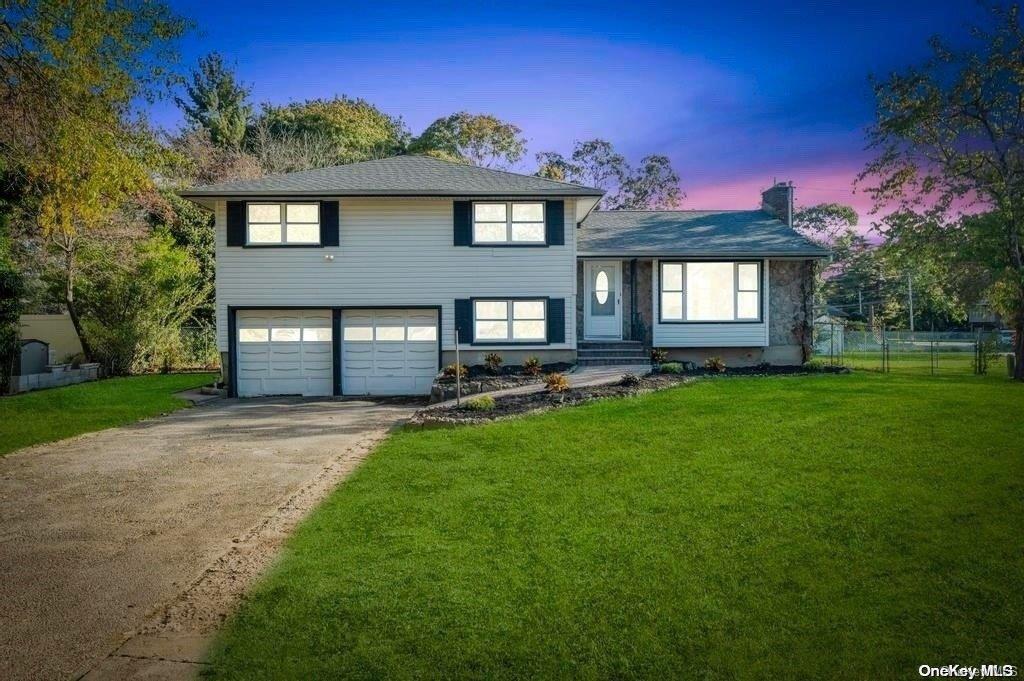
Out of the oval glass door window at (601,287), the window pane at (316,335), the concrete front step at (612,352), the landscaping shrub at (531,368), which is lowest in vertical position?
the landscaping shrub at (531,368)

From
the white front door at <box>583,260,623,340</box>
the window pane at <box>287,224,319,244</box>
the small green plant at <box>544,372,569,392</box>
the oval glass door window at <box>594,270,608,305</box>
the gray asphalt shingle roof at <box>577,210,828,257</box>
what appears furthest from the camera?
the oval glass door window at <box>594,270,608,305</box>

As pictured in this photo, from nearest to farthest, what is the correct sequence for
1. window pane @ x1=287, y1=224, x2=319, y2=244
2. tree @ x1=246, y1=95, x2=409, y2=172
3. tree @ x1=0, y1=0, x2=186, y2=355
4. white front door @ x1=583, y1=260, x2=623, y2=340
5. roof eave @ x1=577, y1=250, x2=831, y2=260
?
tree @ x1=0, y1=0, x2=186, y2=355 < window pane @ x1=287, y1=224, x2=319, y2=244 < roof eave @ x1=577, y1=250, x2=831, y2=260 < white front door @ x1=583, y1=260, x2=623, y2=340 < tree @ x1=246, y1=95, x2=409, y2=172

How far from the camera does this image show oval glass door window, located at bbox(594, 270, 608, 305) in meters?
20.3

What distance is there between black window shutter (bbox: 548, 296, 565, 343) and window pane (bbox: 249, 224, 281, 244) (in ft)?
24.8

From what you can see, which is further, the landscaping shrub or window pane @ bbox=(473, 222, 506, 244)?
window pane @ bbox=(473, 222, 506, 244)

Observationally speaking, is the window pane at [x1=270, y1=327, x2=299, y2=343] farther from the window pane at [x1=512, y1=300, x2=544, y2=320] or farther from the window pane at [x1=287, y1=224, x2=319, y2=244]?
the window pane at [x1=512, y1=300, x2=544, y2=320]

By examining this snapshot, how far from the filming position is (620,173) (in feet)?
131

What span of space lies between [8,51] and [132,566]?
813cm

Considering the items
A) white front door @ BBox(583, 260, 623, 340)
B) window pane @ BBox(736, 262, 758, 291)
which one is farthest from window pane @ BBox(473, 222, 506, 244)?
window pane @ BBox(736, 262, 758, 291)

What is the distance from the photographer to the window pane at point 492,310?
18.5 meters

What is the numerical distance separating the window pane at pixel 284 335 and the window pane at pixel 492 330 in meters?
5.01

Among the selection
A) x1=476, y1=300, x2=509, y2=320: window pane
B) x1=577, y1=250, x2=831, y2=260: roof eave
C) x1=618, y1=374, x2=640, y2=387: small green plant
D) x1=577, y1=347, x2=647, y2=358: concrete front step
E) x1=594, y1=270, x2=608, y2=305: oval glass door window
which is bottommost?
x1=618, y1=374, x2=640, y2=387: small green plant

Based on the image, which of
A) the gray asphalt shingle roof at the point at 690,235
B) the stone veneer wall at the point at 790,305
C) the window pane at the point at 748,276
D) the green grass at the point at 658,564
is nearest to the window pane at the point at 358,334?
the gray asphalt shingle roof at the point at 690,235

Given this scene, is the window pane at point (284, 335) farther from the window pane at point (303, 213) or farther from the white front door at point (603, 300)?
the white front door at point (603, 300)
